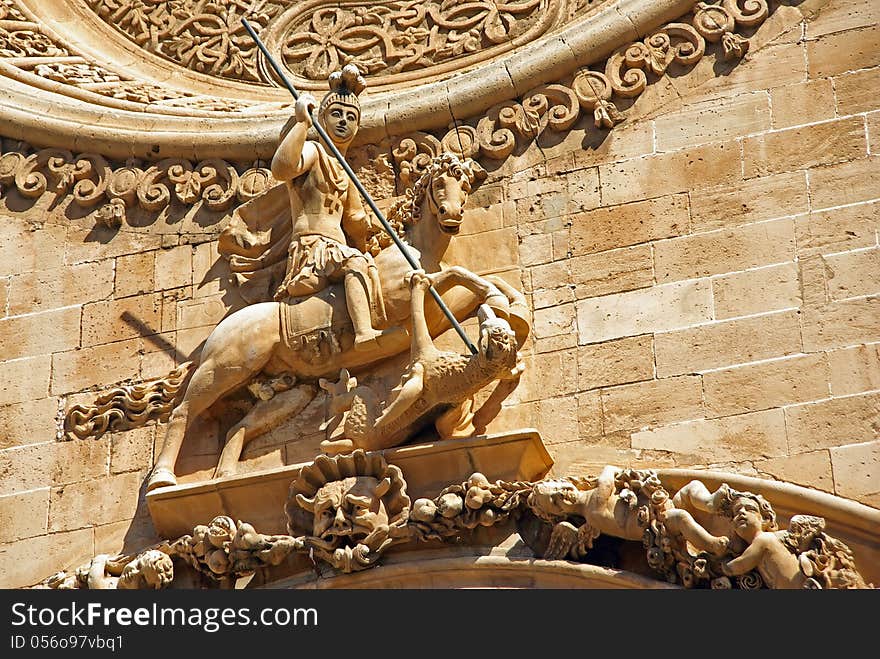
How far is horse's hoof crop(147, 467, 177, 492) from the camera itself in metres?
10.8

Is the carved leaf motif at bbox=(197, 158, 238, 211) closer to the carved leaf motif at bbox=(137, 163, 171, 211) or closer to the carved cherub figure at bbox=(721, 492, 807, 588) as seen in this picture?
the carved leaf motif at bbox=(137, 163, 171, 211)

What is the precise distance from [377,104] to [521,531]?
114 inches

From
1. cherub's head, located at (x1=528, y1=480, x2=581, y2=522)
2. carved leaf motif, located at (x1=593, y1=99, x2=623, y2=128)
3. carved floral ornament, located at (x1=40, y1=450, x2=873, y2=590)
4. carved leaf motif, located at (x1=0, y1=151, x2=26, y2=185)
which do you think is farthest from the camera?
carved leaf motif, located at (x1=0, y1=151, x2=26, y2=185)

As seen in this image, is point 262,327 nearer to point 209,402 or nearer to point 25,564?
point 209,402

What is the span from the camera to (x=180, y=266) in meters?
11.8

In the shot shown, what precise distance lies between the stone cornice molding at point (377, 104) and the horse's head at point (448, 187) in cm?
47

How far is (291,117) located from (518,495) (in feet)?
8.51

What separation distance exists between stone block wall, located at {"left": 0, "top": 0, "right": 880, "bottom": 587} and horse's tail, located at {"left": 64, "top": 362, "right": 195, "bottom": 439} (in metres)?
0.07

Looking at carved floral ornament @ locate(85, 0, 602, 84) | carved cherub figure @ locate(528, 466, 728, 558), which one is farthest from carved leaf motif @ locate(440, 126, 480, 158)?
carved cherub figure @ locate(528, 466, 728, 558)

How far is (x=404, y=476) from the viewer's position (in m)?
10.5

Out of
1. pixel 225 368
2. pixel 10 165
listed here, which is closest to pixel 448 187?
pixel 225 368

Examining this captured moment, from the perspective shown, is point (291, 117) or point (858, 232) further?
point (291, 117)

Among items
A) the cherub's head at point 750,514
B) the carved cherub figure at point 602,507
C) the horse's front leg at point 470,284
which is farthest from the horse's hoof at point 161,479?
the cherub's head at point 750,514

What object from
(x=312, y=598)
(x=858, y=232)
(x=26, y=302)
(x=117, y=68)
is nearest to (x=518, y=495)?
(x=312, y=598)
